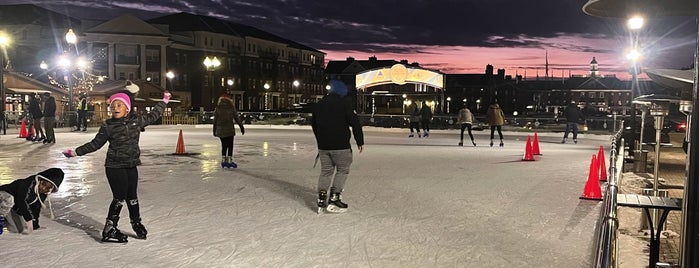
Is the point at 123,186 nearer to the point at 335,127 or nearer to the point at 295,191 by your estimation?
the point at 335,127

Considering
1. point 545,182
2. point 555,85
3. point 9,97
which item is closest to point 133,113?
point 545,182

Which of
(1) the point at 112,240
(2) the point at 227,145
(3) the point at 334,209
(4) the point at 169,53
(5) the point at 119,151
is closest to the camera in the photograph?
(5) the point at 119,151

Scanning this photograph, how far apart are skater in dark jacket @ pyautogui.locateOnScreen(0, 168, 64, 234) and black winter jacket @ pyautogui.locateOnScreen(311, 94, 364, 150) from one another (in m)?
3.24

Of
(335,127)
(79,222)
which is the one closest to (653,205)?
(335,127)

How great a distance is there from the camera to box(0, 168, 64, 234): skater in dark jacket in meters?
6.59

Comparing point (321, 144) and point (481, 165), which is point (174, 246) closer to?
point (321, 144)

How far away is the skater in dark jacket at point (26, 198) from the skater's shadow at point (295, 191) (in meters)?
3.40

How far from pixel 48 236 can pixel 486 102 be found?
121 m

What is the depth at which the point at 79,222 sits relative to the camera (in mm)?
7410

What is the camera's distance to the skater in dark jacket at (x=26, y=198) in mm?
6586

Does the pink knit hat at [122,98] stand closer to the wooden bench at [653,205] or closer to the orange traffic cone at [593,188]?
the wooden bench at [653,205]

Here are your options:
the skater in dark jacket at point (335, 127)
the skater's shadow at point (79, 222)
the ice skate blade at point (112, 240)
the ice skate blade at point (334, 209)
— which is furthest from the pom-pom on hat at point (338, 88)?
the skater's shadow at point (79, 222)

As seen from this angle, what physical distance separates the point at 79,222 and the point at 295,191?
362 cm

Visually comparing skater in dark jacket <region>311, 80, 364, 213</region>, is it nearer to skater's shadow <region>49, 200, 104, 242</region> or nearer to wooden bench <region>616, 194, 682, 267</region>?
skater's shadow <region>49, 200, 104, 242</region>
